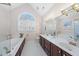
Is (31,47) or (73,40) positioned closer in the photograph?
(73,40)

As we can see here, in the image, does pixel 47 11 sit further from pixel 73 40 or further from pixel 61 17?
pixel 73 40

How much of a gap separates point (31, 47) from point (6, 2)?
0.84m

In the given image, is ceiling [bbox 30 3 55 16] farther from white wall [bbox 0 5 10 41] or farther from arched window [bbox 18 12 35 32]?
white wall [bbox 0 5 10 41]

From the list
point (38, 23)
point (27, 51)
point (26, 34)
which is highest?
point (38, 23)

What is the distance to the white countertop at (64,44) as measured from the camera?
1.92 meters

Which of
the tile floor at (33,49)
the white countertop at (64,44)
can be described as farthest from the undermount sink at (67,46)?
the tile floor at (33,49)

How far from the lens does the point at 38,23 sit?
2141 mm

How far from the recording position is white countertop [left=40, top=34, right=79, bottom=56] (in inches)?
75.6

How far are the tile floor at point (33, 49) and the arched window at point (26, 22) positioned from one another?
20cm

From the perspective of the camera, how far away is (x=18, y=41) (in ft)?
6.93

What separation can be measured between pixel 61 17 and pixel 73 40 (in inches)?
16.0

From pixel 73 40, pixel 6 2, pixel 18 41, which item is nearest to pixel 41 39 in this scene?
pixel 18 41

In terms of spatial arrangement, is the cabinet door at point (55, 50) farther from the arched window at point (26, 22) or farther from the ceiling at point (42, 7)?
the ceiling at point (42, 7)

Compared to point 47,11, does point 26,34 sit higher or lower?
lower
